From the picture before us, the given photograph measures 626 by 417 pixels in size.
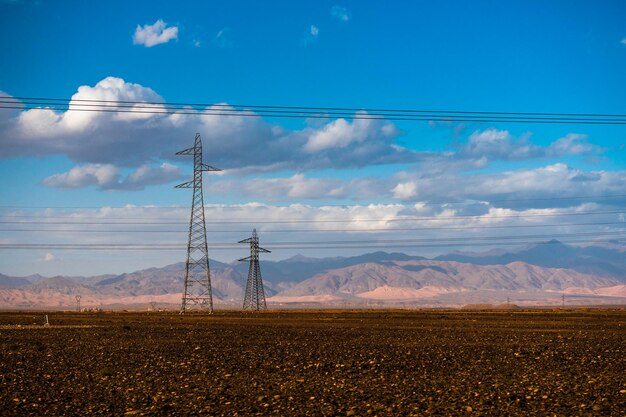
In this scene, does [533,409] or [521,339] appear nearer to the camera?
[533,409]

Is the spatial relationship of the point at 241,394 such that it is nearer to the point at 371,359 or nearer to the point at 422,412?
the point at 422,412

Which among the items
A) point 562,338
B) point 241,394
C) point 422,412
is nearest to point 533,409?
point 422,412

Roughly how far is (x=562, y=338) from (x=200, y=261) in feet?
198

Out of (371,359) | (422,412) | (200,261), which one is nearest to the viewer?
(422,412)

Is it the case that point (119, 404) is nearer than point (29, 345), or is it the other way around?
point (119, 404)

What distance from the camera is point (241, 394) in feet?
67.4

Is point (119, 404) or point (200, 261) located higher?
point (200, 261)

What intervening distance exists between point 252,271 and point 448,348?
3768 inches

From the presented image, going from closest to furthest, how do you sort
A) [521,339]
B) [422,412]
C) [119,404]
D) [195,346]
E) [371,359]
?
[422,412] → [119,404] → [371,359] → [195,346] → [521,339]

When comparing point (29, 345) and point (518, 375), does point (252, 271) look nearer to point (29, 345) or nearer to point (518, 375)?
point (29, 345)

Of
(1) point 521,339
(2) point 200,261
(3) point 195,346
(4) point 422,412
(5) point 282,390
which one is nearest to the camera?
(4) point 422,412

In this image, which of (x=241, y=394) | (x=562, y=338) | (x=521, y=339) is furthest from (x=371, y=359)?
(x=562, y=338)

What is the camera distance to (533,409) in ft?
58.6

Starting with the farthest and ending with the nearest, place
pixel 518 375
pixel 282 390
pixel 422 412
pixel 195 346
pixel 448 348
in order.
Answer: pixel 195 346
pixel 448 348
pixel 518 375
pixel 282 390
pixel 422 412
